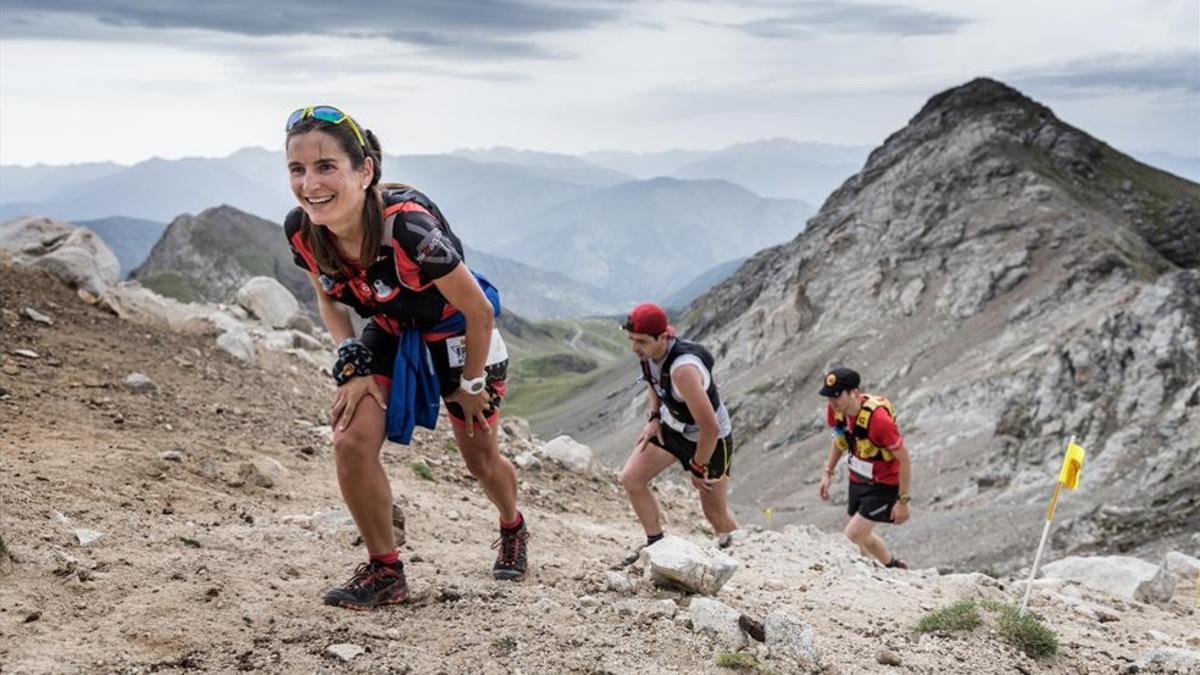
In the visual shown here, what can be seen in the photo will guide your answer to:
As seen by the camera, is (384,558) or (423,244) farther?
(384,558)

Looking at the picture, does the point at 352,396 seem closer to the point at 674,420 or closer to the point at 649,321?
the point at 649,321

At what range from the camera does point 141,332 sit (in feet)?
51.1

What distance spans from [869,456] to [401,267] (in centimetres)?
797

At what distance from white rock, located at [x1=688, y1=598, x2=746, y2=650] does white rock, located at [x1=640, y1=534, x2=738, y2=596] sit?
0.67 meters

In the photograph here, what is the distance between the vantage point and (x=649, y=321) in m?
8.92

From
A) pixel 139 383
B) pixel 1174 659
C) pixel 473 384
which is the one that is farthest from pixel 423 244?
pixel 139 383

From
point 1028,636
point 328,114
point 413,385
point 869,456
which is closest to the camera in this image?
point 328,114

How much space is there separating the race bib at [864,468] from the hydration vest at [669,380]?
3.22 m

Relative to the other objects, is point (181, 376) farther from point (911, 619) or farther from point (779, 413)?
point (779, 413)

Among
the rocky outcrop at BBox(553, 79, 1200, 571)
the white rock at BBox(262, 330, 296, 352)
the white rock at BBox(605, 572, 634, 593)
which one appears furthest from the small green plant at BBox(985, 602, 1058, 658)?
the rocky outcrop at BBox(553, 79, 1200, 571)

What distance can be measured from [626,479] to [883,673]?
3875 millimetres

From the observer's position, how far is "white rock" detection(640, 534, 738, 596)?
23.4 feet

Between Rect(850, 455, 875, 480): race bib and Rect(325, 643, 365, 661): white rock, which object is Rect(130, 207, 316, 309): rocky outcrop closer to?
Rect(850, 455, 875, 480): race bib

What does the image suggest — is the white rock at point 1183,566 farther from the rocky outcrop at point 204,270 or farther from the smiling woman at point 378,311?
the rocky outcrop at point 204,270
